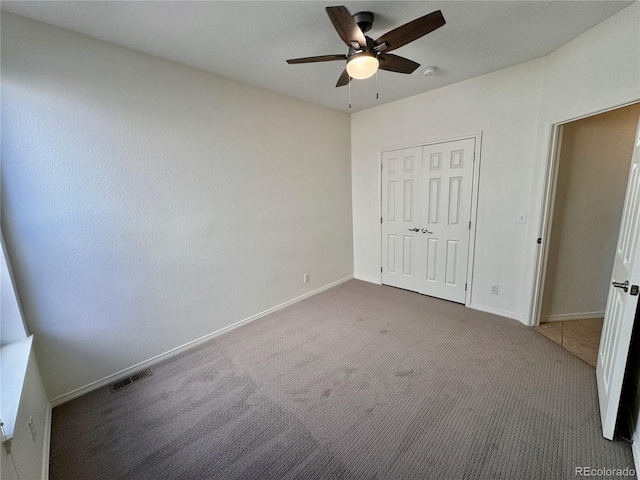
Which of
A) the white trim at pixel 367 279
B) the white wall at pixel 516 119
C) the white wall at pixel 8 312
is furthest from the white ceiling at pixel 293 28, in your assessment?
the white trim at pixel 367 279

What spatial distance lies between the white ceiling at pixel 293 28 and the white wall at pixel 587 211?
3.23 ft

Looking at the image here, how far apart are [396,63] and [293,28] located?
0.76 metres

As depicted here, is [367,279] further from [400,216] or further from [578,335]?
[578,335]

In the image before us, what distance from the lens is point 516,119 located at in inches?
103

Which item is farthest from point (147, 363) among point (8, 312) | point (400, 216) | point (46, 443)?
point (400, 216)

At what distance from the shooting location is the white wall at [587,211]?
251 cm

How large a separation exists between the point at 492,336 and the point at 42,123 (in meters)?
3.99

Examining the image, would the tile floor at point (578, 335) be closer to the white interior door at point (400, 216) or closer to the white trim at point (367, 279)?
the white interior door at point (400, 216)

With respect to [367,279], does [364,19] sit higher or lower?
higher

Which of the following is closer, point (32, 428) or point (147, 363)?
point (32, 428)

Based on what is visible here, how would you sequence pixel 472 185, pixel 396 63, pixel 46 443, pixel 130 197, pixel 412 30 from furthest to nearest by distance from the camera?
pixel 472 185
pixel 130 197
pixel 396 63
pixel 46 443
pixel 412 30

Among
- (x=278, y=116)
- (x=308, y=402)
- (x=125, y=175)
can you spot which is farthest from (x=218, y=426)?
(x=278, y=116)

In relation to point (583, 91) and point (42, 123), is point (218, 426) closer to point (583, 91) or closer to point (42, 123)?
point (42, 123)

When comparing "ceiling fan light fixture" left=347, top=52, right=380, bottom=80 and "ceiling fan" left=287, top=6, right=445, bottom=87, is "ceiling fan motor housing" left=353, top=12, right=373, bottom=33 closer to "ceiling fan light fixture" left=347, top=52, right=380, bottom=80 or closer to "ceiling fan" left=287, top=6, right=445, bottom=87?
"ceiling fan" left=287, top=6, right=445, bottom=87
